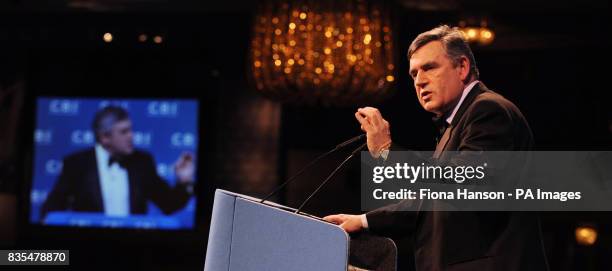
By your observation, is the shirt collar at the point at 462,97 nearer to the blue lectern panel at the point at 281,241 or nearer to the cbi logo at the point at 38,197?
the blue lectern panel at the point at 281,241

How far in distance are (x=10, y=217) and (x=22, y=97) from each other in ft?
2.88

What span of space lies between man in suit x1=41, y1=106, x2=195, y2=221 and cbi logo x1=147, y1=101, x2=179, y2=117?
186 mm

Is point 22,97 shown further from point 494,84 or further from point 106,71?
point 494,84

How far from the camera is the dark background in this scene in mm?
6277

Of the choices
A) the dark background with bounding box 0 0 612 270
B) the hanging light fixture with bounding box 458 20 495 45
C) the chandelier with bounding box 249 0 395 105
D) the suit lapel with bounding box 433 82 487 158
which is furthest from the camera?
the dark background with bounding box 0 0 612 270

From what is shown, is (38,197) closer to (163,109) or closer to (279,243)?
(163,109)

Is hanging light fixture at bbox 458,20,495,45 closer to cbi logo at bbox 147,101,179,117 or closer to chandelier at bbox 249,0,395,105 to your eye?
chandelier at bbox 249,0,395,105

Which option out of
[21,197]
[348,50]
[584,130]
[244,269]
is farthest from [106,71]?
[244,269]

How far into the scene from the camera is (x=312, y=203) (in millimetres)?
6398

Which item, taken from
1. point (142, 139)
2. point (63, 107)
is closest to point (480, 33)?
point (142, 139)

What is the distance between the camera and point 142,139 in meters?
6.22

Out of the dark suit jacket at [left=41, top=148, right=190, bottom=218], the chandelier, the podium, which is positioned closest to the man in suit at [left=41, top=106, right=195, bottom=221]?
the dark suit jacket at [left=41, top=148, right=190, bottom=218]

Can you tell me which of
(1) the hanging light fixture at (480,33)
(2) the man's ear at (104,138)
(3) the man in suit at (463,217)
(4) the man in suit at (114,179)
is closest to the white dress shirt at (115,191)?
(4) the man in suit at (114,179)

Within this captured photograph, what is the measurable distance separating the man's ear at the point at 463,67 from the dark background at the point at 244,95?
4048 millimetres
